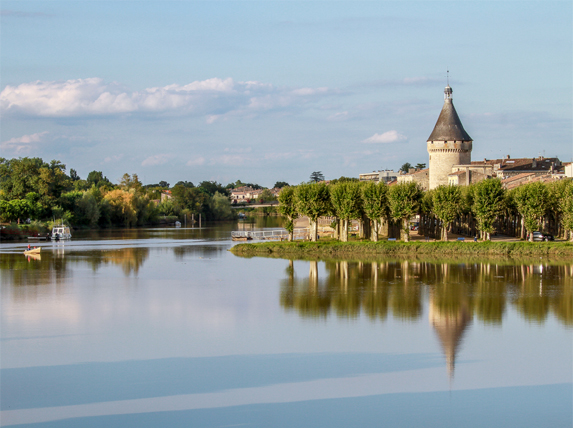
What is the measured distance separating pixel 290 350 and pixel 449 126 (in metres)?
52.8

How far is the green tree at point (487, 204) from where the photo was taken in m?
42.3

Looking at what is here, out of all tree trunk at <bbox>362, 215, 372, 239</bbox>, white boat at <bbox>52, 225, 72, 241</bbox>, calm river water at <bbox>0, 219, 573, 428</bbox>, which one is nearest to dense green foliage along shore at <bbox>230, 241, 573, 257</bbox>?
calm river water at <bbox>0, 219, 573, 428</bbox>

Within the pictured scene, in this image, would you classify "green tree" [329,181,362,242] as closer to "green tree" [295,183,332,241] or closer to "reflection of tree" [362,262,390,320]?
"green tree" [295,183,332,241]

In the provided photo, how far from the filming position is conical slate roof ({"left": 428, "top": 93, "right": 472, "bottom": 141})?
65.1 meters

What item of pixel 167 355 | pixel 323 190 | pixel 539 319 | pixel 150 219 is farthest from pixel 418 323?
pixel 150 219

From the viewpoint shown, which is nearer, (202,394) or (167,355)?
(202,394)

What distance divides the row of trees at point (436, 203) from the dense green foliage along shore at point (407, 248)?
142 inches

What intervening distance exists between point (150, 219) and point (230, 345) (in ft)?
268

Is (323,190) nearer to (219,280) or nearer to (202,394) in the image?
(219,280)

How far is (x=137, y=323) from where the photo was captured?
2003cm

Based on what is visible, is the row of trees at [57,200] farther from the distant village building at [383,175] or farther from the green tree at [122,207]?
the distant village building at [383,175]

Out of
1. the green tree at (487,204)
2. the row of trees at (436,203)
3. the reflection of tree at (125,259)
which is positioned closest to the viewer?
the reflection of tree at (125,259)

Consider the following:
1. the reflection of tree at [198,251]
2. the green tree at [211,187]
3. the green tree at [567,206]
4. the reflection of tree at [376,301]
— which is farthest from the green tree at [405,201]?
the green tree at [211,187]

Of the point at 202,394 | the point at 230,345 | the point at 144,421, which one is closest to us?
the point at 144,421
